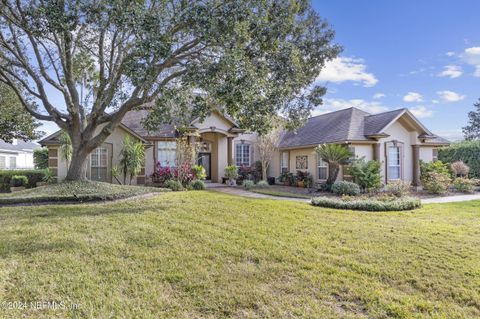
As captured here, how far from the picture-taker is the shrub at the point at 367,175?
675 inches

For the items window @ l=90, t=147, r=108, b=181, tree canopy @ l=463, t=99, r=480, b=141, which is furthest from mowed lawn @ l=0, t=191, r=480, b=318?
tree canopy @ l=463, t=99, r=480, b=141

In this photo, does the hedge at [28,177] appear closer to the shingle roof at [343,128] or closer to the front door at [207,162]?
the front door at [207,162]

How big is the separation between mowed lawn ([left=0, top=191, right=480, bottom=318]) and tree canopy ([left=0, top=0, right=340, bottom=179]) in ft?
14.4

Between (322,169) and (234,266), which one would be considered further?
(322,169)

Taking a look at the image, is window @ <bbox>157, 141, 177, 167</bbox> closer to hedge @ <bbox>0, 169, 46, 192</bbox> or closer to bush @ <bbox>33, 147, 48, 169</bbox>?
hedge @ <bbox>0, 169, 46, 192</bbox>

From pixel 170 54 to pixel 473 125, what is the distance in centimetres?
4769

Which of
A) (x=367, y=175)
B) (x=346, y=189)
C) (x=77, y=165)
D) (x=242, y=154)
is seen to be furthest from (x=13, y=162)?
(x=367, y=175)

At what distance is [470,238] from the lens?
7223 millimetres

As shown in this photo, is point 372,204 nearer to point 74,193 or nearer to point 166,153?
point 74,193

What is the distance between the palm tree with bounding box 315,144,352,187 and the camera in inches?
682

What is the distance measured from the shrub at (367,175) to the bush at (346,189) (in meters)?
1.03

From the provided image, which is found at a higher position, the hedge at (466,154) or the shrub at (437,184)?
the hedge at (466,154)

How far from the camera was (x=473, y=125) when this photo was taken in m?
42.4

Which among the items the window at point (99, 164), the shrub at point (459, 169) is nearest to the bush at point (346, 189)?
the shrub at point (459, 169)
